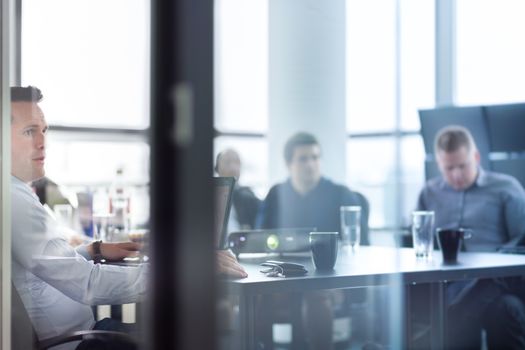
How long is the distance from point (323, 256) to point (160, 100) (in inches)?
49.4

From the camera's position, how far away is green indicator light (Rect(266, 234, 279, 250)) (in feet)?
8.04

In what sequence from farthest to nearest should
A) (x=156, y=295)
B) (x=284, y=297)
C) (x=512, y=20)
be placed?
(x=512, y=20) → (x=284, y=297) → (x=156, y=295)

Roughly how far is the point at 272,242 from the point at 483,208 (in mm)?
1554

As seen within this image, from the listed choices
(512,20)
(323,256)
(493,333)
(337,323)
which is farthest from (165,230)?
(512,20)

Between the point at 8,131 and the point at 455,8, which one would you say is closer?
the point at 8,131

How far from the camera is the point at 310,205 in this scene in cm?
397

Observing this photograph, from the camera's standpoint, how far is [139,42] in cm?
99

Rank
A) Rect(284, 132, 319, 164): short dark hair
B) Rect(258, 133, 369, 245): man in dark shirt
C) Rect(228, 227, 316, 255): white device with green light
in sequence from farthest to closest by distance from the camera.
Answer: Rect(284, 132, 319, 164): short dark hair → Rect(258, 133, 369, 245): man in dark shirt → Rect(228, 227, 316, 255): white device with green light

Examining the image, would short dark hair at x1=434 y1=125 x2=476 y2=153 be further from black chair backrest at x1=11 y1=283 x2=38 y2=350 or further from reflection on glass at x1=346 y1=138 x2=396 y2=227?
black chair backrest at x1=11 y1=283 x2=38 y2=350

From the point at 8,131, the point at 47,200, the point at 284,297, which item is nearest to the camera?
the point at 8,131

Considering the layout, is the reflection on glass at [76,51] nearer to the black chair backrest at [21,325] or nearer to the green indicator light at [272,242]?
the green indicator light at [272,242]

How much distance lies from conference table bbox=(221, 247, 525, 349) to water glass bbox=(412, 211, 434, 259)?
0.05m

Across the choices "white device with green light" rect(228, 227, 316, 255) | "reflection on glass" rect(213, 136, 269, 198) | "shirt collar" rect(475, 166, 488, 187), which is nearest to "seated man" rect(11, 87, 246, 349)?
"white device with green light" rect(228, 227, 316, 255)

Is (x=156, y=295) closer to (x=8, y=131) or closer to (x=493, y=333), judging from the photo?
(x=8, y=131)
